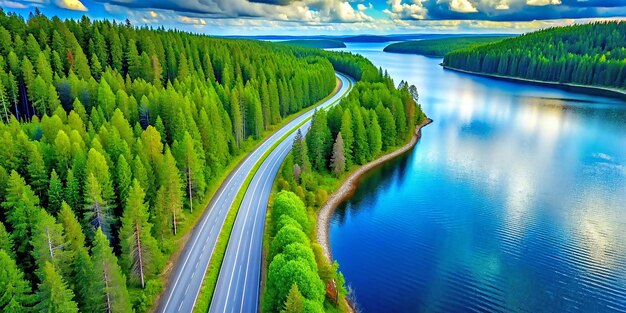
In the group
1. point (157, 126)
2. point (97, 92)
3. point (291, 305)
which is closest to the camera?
point (291, 305)

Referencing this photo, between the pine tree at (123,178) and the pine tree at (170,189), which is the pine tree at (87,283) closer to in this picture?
the pine tree at (123,178)

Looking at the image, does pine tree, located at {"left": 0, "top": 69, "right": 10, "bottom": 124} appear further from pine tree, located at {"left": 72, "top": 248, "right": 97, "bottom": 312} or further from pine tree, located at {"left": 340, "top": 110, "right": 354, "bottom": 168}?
pine tree, located at {"left": 340, "top": 110, "right": 354, "bottom": 168}

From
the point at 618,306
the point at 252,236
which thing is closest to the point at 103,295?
the point at 252,236

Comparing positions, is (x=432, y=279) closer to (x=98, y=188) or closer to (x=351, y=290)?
(x=351, y=290)

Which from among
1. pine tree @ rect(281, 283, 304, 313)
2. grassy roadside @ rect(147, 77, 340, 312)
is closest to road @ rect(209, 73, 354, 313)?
grassy roadside @ rect(147, 77, 340, 312)

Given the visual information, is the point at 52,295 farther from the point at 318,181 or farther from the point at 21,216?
the point at 318,181

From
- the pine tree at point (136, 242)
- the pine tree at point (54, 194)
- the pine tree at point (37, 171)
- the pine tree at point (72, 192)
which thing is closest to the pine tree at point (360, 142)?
the pine tree at point (136, 242)
